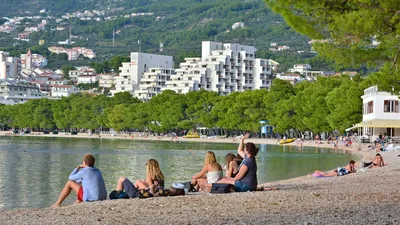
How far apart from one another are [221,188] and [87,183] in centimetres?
301

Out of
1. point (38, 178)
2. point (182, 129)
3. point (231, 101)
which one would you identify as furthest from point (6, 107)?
point (38, 178)

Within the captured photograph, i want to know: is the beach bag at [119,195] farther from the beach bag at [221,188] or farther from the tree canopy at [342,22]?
the tree canopy at [342,22]

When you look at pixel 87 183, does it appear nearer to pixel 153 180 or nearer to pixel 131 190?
pixel 131 190

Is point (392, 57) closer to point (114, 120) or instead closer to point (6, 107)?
point (114, 120)

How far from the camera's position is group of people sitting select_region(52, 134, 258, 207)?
1730cm

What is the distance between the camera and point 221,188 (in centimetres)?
1861

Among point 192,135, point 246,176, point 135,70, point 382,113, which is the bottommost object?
point 246,176

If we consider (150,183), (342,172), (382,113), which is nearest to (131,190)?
(150,183)

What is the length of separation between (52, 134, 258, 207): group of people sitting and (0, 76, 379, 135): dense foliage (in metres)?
48.8

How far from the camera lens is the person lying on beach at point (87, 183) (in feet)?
56.3

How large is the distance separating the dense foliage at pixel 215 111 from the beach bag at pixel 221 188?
164 feet

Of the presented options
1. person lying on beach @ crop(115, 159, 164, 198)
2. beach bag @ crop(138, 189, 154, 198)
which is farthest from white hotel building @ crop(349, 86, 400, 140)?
beach bag @ crop(138, 189, 154, 198)

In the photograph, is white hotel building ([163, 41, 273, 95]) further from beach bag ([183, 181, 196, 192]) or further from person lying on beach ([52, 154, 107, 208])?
person lying on beach ([52, 154, 107, 208])

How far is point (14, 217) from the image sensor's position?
14.9 m
